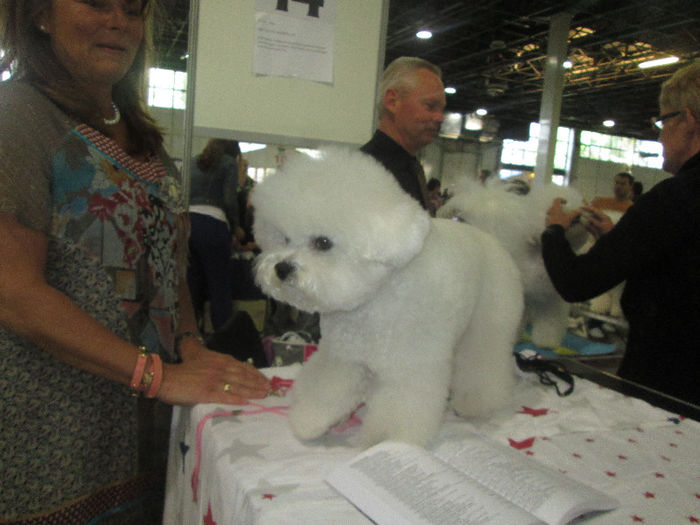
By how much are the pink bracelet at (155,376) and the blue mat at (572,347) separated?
48.6 inches

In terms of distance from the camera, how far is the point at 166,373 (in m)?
0.76

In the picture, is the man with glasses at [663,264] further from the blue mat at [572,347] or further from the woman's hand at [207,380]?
the woman's hand at [207,380]

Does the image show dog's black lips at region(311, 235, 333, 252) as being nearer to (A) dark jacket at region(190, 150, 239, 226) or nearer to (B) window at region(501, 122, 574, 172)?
(A) dark jacket at region(190, 150, 239, 226)

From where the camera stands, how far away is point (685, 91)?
4.15ft

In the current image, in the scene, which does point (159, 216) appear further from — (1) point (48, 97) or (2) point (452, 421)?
(2) point (452, 421)

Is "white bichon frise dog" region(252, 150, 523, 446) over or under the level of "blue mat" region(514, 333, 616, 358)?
over

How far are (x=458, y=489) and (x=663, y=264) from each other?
872 mm

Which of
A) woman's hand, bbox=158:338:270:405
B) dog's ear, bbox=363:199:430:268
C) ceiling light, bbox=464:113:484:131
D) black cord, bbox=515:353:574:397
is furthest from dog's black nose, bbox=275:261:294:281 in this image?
ceiling light, bbox=464:113:484:131

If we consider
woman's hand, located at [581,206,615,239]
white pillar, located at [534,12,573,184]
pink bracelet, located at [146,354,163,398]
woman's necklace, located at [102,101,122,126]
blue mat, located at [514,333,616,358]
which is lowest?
blue mat, located at [514,333,616,358]

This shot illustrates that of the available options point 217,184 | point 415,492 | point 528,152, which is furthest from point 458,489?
point 528,152

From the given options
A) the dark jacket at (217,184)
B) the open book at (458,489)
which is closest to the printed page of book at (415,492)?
the open book at (458,489)

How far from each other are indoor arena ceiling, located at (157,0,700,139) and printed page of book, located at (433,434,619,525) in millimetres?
2630

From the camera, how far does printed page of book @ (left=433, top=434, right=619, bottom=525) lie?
2.02 ft

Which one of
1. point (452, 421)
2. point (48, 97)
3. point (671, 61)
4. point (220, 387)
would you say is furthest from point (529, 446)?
point (671, 61)
